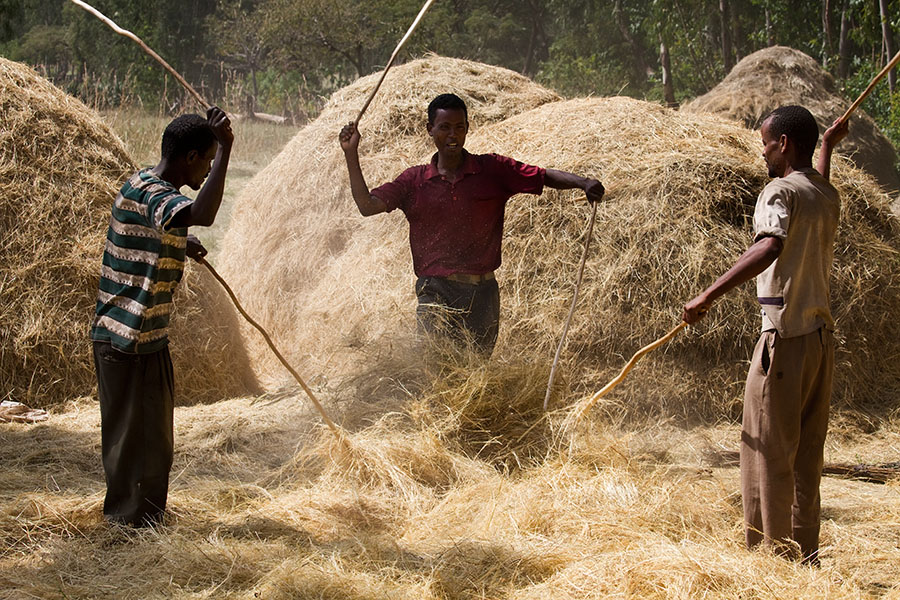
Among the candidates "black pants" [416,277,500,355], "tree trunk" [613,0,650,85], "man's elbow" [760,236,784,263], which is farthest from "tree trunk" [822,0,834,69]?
"man's elbow" [760,236,784,263]

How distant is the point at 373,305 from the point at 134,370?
259 centimetres

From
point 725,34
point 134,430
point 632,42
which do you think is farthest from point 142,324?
point 632,42

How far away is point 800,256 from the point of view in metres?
3.04

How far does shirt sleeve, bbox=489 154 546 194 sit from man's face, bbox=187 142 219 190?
4.99ft

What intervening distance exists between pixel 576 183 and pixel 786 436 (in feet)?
5.61

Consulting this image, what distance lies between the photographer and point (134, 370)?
3383mm

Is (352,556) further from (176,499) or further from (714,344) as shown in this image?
(714,344)

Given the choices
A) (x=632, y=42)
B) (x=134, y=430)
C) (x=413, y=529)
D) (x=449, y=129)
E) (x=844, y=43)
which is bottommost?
(x=413, y=529)

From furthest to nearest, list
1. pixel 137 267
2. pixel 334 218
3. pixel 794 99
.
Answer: pixel 794 99 → pixel 334 218 → pixel 137 267

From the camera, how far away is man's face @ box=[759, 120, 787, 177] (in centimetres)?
314

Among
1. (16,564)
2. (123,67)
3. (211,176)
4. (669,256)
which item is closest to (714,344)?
(669,256)

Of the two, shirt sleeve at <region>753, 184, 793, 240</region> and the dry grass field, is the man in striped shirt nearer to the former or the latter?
the dry grass field

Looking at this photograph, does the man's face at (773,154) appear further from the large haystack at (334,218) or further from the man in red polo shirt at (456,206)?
the large haystack at (334,218)

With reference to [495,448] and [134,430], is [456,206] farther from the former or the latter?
[134,430]
